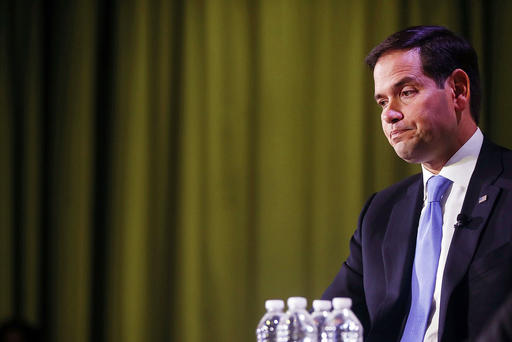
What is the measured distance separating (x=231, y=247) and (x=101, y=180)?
0.93m

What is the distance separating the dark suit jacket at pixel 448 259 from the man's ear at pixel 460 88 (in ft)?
0.48

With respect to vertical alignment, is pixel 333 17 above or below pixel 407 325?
above

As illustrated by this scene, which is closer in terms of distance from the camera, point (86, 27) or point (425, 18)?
point (86, 27)

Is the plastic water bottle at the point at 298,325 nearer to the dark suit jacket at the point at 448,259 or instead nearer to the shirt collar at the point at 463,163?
the dark suit jacket at the point at 448,259

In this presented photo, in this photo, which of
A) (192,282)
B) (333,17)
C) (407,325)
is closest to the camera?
(407,325)

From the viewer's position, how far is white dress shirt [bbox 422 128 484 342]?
1978mm

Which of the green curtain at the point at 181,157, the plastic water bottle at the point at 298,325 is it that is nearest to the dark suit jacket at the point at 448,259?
the plastic water bottle at the point at 298,325

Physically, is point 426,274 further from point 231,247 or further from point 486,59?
point 486,59

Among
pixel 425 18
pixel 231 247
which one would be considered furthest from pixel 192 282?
pixel 425 18

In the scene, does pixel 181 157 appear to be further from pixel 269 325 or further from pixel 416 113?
pixel 269 325

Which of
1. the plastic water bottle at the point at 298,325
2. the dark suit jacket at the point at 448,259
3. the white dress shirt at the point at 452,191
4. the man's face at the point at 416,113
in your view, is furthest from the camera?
the man's face at the point at 416,113

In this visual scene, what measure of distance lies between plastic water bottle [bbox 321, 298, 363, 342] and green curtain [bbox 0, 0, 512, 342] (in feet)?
8.15

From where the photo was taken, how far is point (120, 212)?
4340 millimetres

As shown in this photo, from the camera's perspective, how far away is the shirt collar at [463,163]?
212cm
